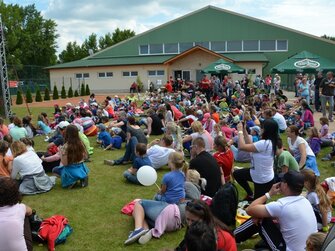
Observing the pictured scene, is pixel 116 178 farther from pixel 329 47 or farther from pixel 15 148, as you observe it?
pixel 329 47

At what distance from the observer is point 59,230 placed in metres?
4.88

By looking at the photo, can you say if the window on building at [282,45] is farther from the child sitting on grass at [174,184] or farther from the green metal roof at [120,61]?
the child sitting on grass at [174,184]

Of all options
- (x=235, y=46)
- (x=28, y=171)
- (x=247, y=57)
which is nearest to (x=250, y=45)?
(x=235, y=46)

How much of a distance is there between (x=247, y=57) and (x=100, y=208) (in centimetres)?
3110

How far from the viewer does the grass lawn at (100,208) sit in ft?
15.9

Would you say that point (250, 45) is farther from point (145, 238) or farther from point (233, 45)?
point (145, 238)

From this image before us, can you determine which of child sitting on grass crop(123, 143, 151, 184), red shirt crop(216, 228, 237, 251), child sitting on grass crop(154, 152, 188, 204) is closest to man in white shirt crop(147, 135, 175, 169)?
child sitting on grass crop(123, 143, 151, 184)

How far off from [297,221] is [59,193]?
16.0ft

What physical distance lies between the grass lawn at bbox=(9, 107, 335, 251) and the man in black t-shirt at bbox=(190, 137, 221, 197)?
3.28 feet

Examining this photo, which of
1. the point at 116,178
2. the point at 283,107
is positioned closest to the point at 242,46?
the point at 283,107

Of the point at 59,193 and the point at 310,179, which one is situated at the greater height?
the point at 310,179

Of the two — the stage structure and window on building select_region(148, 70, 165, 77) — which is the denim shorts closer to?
the stage structure

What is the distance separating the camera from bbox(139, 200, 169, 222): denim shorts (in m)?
5.00

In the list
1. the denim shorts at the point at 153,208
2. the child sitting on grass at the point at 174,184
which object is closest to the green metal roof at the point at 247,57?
the child sitting on grass at the point at 174,184
